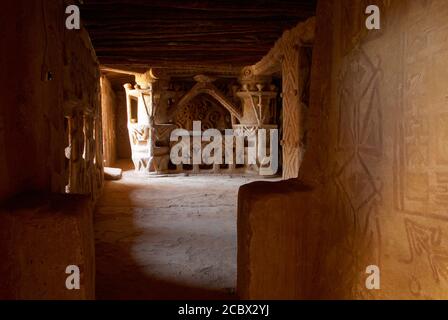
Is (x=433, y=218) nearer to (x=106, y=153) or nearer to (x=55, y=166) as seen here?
(x=55, y=166)

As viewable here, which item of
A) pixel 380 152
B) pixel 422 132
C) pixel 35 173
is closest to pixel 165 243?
pixel 35 173

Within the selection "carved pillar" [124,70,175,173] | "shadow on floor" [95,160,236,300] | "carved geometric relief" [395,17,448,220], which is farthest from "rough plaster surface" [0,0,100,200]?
"carved pillar" [124,70,175,173]

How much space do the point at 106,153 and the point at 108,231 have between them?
8.17 metres

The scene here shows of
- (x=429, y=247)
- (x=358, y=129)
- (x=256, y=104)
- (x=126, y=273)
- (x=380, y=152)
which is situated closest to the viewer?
(x=429, y=247)

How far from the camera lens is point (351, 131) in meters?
2.27

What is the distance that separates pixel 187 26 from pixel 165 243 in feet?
10.5

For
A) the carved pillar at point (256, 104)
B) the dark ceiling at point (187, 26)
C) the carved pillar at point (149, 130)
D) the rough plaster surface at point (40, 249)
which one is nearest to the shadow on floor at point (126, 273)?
the rough plaster surface at point (40, 249)

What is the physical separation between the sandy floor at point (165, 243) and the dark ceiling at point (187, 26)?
2.85 meters

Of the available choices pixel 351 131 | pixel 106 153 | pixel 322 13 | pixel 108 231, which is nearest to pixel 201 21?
pixel 322 13

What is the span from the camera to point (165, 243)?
4.35 m

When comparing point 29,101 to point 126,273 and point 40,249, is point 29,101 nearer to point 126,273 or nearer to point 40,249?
point 40,249

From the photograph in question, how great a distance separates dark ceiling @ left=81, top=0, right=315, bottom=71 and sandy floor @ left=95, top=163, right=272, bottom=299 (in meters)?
2.85

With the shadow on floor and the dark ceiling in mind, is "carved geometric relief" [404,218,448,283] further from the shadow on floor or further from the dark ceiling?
the dark ceiling

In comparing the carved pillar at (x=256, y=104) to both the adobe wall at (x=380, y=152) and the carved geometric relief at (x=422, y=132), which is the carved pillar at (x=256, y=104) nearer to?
the adobe wall at (x=380, y=152)
